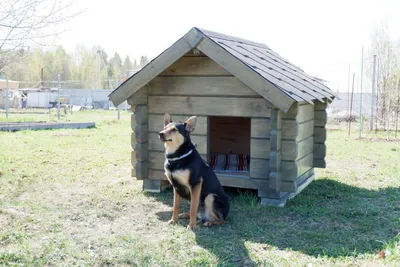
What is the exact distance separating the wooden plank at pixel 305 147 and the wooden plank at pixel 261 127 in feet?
2.01

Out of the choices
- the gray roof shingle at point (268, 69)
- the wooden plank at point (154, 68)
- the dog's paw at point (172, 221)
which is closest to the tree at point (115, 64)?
the gray roof shingle at point (268, 69)

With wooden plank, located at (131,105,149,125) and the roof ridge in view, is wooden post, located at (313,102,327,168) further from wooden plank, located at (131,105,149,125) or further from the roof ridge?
wooden plank, located at (131,105,149,125)

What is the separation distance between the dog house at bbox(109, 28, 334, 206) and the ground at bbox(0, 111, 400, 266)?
35cm

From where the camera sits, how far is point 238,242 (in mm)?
4707

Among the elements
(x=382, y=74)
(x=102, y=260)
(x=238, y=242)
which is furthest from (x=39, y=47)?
(x=382, y=74)

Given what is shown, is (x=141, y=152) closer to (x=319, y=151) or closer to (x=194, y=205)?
(x=194, y=205)

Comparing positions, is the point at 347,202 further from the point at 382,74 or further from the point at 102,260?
the point at 382,74

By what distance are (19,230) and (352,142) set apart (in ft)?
33.6

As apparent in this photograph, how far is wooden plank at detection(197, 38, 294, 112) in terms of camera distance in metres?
5.52

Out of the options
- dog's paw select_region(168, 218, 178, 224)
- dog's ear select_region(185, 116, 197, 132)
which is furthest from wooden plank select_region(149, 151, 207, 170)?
dog's ear select_region(185, 116, 197, 132)

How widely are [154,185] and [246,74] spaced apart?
230cm

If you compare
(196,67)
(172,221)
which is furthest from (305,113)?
(172,221)

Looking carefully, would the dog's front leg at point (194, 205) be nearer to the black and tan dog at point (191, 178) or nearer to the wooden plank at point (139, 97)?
the black and tan dog at point (191, 178)

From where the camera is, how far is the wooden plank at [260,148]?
607cm
